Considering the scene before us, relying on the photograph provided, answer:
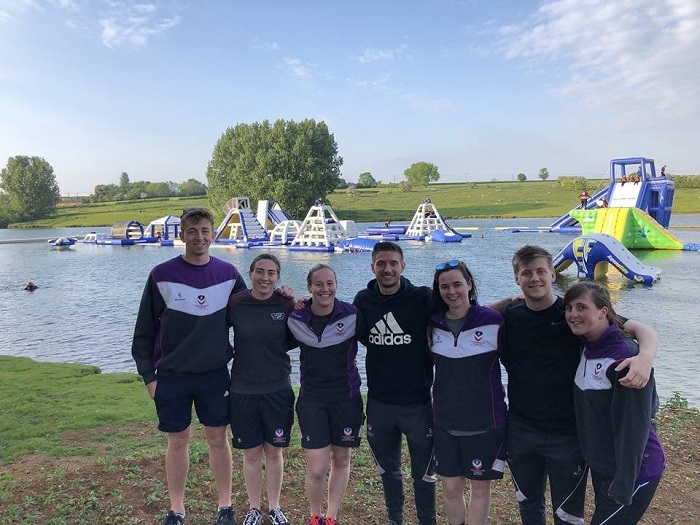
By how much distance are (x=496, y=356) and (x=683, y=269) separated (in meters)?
27.2

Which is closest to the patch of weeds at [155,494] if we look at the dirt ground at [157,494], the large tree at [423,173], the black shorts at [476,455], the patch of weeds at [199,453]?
the dirt ground at [157,494]

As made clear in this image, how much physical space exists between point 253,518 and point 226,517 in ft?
0.79

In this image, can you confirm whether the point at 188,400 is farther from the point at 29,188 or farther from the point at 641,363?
the point at 29,188

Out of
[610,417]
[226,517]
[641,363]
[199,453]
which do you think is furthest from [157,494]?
[641,363]

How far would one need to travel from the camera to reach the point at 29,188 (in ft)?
351

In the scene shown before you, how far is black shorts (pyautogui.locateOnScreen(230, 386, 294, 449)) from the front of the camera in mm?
4406

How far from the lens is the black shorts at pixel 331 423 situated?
4.31m

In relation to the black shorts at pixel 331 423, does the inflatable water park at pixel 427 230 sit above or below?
below

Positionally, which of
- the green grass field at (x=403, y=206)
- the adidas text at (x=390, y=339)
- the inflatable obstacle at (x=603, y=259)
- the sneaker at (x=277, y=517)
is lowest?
the green grass field at (x=403, y=206)

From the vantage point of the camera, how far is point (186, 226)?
444cm

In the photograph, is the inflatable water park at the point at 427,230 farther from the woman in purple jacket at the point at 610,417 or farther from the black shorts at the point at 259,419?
the woman in purple jacket at the point at 610,417

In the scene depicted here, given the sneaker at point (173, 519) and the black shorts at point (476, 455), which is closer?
the black shorts at point (476, 455)

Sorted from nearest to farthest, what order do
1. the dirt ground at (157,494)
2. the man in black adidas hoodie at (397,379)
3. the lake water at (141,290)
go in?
the man in black adidas hoodie at (397,379) < the dirt ground at (157,494) < the lake water at (141,290)

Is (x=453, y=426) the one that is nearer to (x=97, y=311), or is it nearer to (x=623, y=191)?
(x=97, y=311)
